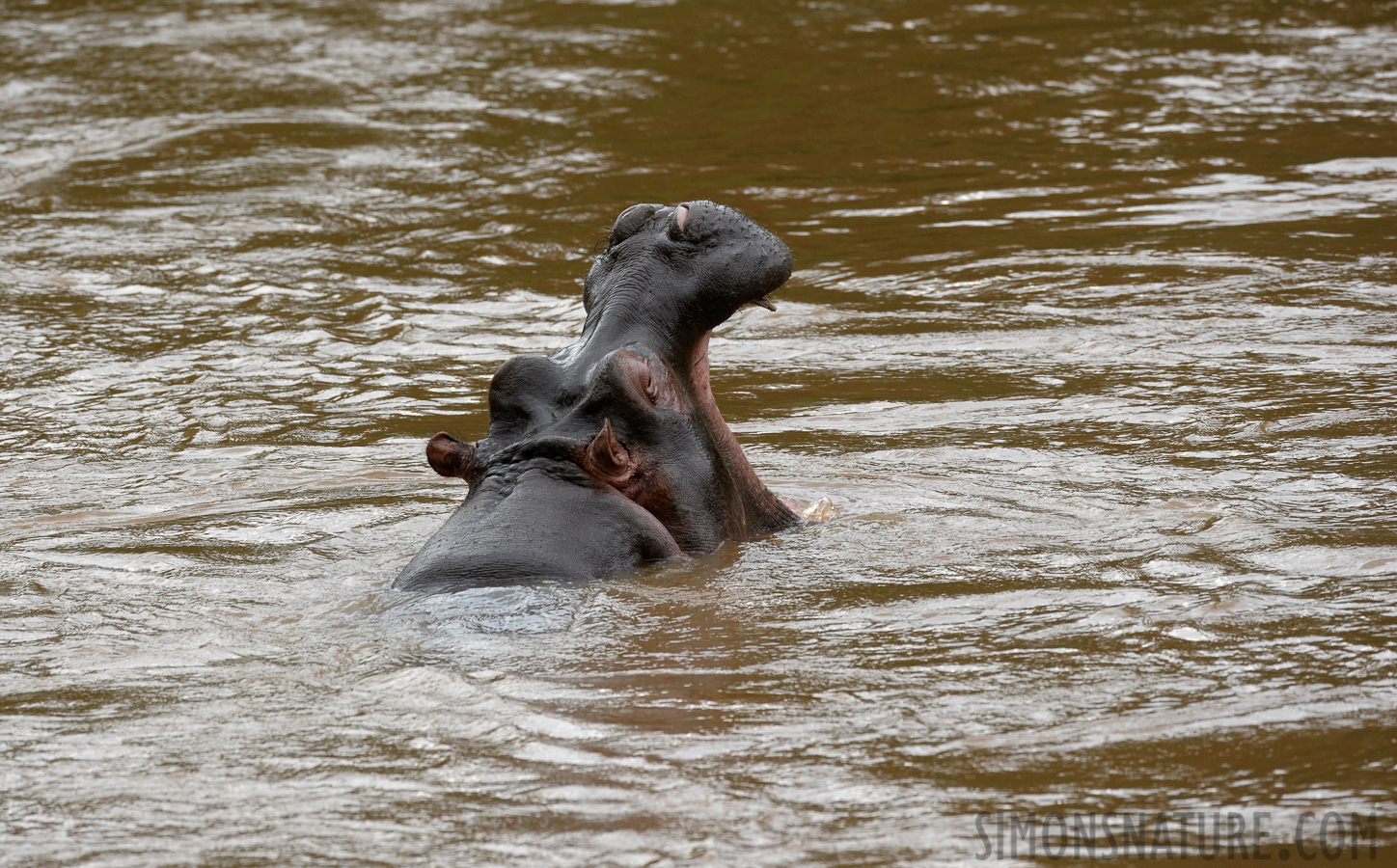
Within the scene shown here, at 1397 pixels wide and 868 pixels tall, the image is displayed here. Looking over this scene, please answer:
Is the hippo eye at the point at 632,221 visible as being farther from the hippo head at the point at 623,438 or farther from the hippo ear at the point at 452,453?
the hippo ear at the point at 452,453

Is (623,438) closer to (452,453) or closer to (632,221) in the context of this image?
(452,453)

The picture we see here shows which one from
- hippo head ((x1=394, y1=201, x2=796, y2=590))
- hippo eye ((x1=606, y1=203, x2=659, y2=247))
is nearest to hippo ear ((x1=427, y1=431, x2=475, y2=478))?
hippo head ((x1=394, y1=201, x2=796, y2=590))

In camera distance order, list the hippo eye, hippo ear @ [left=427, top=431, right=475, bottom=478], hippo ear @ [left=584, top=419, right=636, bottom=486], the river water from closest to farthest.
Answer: the river water < hippo ear @ [left=584, top=419, right=636, bottom=486] < hippo ear @ [left=427, top=431, right=475, bottom=478] < the hippo eye

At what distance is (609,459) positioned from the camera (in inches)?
168

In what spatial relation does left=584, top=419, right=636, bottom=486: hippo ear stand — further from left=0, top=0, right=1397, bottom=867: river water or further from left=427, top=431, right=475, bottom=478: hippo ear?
left=427, top=431, right=475, bottom=478: hippo ear

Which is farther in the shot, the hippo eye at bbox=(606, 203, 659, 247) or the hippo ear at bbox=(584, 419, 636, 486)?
the hippo eye at bbox=(606, 203, 659, 247)

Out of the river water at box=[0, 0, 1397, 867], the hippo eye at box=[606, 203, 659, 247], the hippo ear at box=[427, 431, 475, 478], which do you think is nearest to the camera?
the river water at box=[0, 0, 1397, 867]

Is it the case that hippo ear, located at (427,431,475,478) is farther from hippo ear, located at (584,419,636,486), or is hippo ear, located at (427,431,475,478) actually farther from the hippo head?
hippo ear, located at (584,419,636,486)

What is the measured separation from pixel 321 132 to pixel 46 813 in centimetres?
900

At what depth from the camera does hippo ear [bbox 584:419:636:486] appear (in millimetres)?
4219

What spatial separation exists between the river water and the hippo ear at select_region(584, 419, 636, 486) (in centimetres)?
25

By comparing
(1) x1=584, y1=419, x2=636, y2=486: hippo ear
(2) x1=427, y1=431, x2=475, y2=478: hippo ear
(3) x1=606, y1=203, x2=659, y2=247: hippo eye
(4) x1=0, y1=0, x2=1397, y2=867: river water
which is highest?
(3) x1=606, y1=203, x2=659, y2=247: hippo eye

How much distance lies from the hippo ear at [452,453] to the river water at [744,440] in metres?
0.41

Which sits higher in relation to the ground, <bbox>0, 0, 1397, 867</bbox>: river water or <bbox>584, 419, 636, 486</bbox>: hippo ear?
<bbox>584, 419, 636, 486</bbox>: hippo ear
